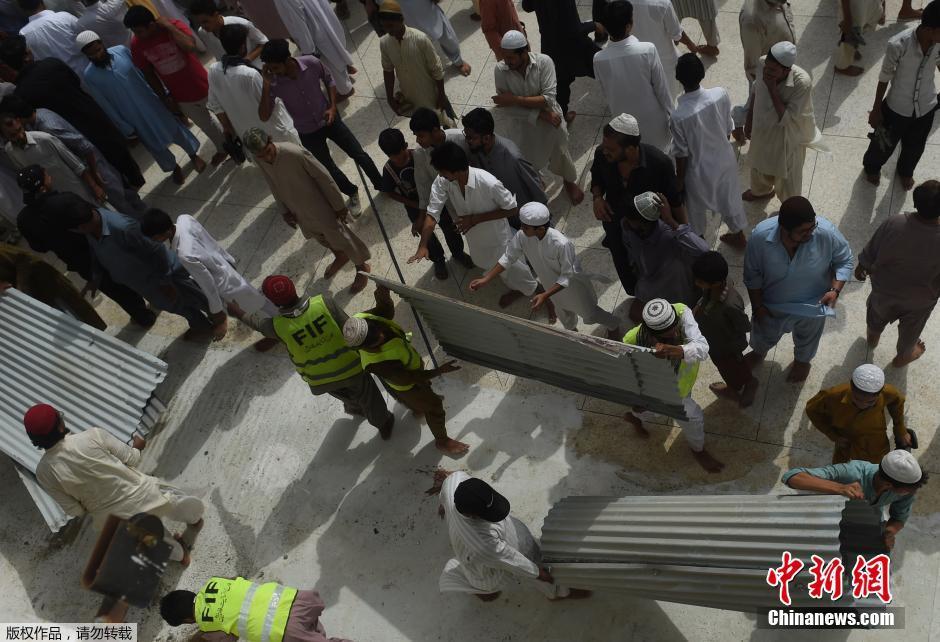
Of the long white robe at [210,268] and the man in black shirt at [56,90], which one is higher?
the man in black shirt at [56,90]

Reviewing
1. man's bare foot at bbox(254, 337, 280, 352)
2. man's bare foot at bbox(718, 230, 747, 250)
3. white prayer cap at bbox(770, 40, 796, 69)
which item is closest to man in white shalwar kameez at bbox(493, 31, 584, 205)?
man's bare foot at bbox(718, 230, 747, 250)

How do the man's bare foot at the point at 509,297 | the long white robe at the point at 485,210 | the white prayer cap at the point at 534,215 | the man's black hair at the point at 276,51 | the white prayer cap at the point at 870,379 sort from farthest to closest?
the man's bare foot at the point at 509,297
the man's black hair at the point at 276,51
the long white robe at the point at 485,210
the white prayer cap at the point at 534,215
the white prayer cap at the point at 870,379

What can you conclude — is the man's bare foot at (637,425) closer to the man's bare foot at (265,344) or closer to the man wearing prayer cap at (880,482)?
the man wearing prayer cap at (880,482)

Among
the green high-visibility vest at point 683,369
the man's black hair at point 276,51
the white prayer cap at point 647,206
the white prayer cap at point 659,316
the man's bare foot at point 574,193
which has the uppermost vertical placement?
the man's black hair at point 276,51

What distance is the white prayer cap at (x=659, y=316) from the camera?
4.20 m

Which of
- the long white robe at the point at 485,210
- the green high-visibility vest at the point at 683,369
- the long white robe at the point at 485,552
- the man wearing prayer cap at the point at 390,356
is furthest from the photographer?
the long white robe at the point at 485,210

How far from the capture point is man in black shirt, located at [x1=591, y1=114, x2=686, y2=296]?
4941 millimetres

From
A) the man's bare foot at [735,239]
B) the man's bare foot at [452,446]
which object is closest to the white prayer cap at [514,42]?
the man's bare foot at [735,239]

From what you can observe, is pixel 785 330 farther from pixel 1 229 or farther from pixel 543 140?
pixel 1 229

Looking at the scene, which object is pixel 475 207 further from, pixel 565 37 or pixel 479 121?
pixel 565 37

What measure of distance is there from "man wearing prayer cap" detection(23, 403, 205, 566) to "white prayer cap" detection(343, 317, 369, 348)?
170 centimetres

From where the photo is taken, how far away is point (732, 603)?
379 cm

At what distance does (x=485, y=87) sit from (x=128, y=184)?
375 centimetres

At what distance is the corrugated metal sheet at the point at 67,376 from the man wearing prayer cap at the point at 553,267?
269 centimetres
